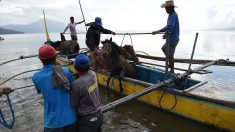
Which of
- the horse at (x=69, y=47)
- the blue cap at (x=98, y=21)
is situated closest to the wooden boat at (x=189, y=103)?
the blue cap at (x=98, y=21)

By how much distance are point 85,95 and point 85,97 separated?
3 cm

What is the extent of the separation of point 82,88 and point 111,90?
6.66 meters

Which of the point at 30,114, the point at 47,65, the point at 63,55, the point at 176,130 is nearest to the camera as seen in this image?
the point at 47,65

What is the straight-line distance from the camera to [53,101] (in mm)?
3574

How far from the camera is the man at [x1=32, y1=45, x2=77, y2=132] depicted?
11.5 ft

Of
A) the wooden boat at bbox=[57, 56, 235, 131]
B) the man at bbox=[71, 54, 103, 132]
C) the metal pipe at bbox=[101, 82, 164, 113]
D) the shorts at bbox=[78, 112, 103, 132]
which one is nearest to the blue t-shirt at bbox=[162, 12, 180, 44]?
the wooden boat at bbox=[57, 56, 235, 131]

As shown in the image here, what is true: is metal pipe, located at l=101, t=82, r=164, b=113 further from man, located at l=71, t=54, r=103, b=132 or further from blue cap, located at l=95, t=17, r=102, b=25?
blue cap, located at l=95, t=17, r=102, b=25

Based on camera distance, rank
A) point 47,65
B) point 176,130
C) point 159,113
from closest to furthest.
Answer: point 47,65 → point 176,130 → point 159,113

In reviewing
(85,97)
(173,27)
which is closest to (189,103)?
(173,27)

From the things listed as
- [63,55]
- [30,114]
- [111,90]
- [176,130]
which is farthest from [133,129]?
[63,55]

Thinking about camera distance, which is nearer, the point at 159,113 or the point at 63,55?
the point at 159,113

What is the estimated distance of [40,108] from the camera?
31.1 feet

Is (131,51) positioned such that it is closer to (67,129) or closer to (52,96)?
(67,129)

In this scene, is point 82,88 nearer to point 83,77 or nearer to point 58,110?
point 83,77
